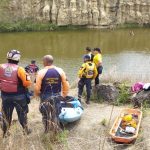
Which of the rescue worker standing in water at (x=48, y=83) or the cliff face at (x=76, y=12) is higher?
the cliff face at (x=76, y=12)

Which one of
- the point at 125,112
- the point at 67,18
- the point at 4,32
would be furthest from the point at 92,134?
the point at 67,18

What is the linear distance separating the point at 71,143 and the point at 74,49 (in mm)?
20638

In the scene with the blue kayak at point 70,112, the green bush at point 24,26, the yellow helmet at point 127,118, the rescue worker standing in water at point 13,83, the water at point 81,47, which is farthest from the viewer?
the green bush at point 24,26

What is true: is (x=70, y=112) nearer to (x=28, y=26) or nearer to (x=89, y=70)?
(x=89, y=70)

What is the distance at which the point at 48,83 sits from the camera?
850 cm

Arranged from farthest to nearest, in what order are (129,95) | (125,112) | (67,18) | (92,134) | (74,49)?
(67,18)
(74,49)
(129,95)
(125,112)
(92,134)

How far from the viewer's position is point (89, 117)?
10406 mm

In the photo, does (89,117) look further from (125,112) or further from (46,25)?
(46,25)

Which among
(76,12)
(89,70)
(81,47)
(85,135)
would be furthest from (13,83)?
(76,12)

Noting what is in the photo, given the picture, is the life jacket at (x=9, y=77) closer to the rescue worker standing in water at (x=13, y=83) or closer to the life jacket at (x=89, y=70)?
the rescue worker standing in water at (x=13, y=83)

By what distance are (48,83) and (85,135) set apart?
5.26 feet

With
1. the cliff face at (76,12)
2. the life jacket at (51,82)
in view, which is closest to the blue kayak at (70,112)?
the life jacket at (51,82)

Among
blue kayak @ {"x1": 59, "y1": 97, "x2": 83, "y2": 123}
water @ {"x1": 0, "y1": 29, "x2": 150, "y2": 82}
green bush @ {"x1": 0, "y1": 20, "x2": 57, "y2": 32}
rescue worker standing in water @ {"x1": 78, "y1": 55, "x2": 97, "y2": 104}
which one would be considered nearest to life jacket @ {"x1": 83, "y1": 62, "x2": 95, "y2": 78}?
rescue worker standing in water @ {"x1": 78, "y1": 55, "x2": 97, "y2": 104}

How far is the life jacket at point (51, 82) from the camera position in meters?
8.47
